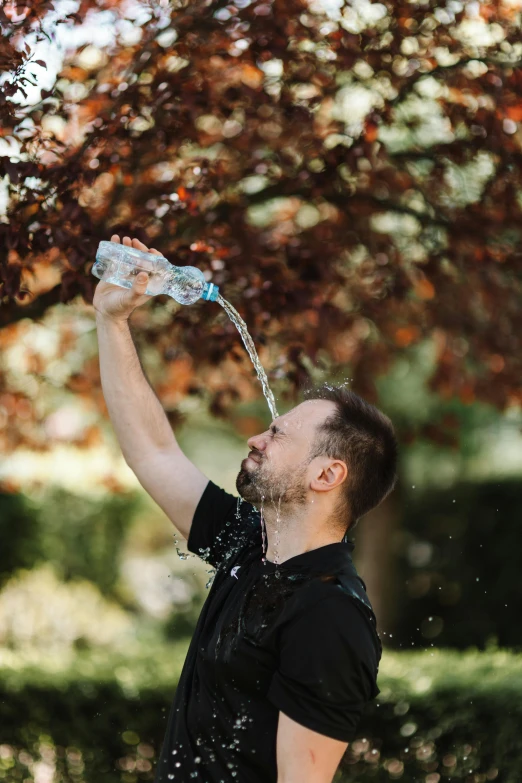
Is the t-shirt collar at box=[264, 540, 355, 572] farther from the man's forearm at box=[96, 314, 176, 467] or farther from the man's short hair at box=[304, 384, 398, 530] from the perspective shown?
the man's forearm at box=[96, 314, 176, 467]

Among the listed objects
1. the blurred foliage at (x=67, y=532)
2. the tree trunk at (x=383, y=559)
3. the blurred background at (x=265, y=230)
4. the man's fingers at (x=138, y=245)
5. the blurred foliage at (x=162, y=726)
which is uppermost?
the man's fingers at (x=138, y=245)

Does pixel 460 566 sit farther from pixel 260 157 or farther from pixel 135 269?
pixel 135 269

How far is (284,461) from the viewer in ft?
8.96

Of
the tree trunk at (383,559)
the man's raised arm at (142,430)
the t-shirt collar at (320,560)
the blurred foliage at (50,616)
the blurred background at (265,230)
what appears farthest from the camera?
the tree trunk at (383,559)

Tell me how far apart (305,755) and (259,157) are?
3070mm

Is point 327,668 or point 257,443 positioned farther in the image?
point 257,443

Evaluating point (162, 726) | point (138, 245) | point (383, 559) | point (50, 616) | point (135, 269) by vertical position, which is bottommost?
point (383, 559)

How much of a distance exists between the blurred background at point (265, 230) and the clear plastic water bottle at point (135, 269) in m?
0.15

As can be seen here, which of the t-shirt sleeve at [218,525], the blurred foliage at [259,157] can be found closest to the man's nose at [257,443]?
the t-shirt sleeve at [218,525]

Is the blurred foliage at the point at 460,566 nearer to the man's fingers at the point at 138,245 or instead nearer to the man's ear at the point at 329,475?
the man's ear at the point at 329,475

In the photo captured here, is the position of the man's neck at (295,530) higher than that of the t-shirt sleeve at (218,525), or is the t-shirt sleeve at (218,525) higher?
the man's neck at (295,530)

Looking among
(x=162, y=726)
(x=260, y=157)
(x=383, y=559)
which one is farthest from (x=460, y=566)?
(x=260, y=157)

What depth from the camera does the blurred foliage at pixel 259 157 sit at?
329 cm

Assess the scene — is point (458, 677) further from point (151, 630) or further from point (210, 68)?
point (151, 630)
